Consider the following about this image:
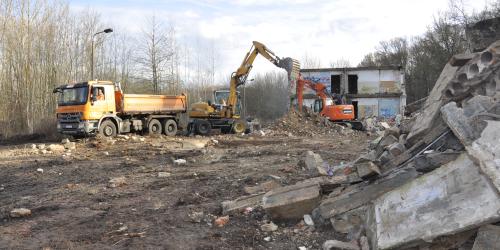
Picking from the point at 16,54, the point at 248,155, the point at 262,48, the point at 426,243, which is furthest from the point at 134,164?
the point at 16,54

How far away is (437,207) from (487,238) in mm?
505

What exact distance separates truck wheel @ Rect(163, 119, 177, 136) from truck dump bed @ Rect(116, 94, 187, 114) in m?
0.51

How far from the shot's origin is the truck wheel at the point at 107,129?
Result: 19.5m

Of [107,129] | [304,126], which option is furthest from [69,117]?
[304,126]

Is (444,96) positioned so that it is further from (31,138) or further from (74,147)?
(31,138)

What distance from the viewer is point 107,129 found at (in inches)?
778

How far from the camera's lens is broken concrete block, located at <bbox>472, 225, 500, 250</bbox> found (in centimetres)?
375

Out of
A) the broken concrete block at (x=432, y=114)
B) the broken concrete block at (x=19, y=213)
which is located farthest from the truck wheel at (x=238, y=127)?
the broken concrete block at (x=19, y=213)

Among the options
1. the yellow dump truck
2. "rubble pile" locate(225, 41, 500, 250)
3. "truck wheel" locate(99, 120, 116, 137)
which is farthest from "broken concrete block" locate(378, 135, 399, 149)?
"truck wheel" locate(99, 120, 116, 137)

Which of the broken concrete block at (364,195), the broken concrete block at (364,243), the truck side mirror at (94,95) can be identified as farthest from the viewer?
the truck side mirror at (94,95)

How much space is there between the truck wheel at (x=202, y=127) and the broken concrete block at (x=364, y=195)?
17923 millimetres

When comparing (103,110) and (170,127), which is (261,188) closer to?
(103,110)

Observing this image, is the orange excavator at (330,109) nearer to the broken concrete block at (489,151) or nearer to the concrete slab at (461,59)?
the concrete slab at (461,59)

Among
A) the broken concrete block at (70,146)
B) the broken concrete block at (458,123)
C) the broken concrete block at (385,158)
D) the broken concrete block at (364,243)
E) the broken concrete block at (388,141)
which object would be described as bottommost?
the broken concrete block at (70,146)
